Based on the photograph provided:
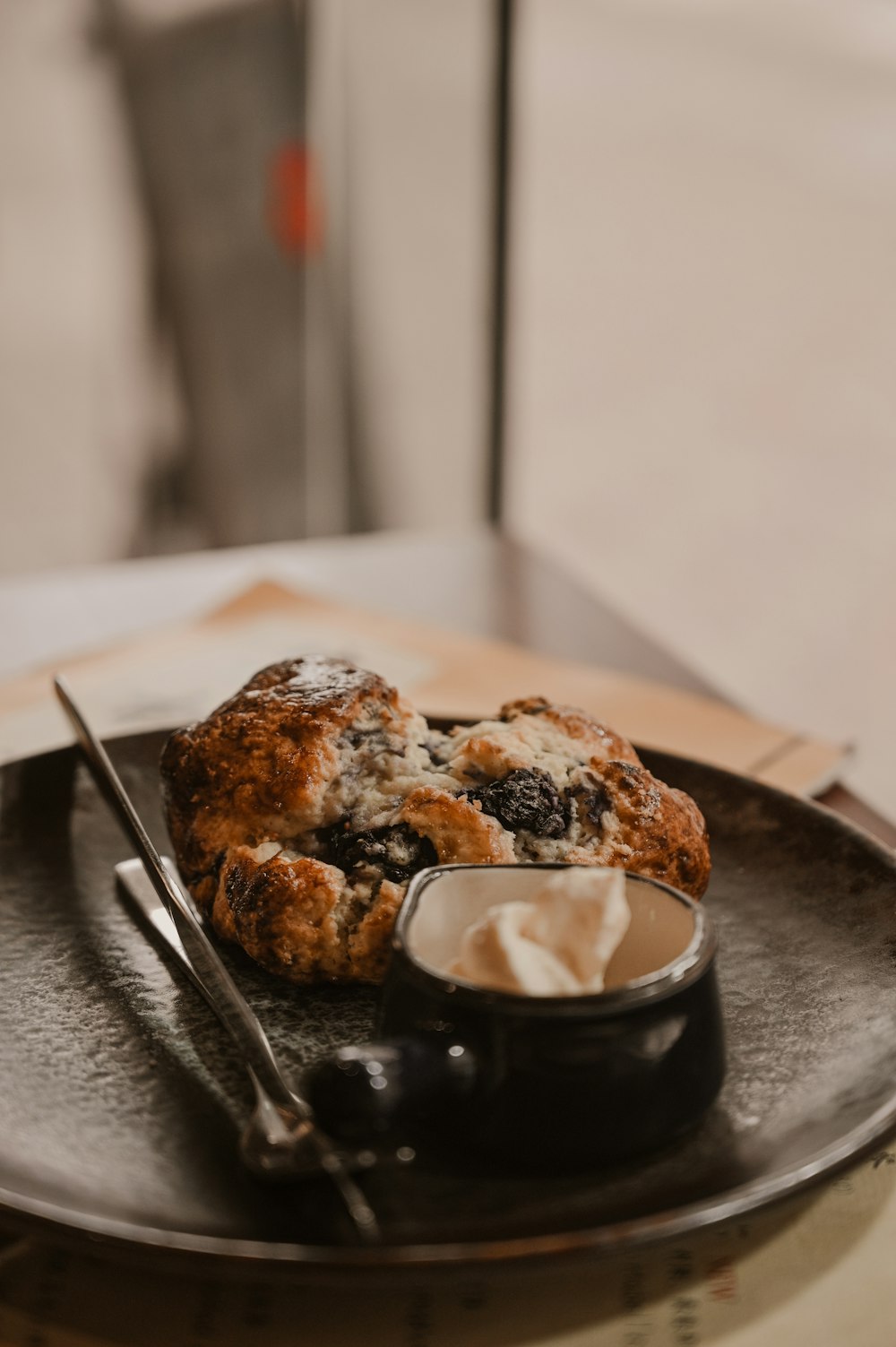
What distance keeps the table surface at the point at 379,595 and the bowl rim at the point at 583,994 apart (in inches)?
32.6

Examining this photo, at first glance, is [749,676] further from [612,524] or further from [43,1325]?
[43,1325]

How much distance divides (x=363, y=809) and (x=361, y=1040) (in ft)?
0.45

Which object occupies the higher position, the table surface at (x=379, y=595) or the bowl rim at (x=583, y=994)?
the bowl rim at (x=583, y=994)

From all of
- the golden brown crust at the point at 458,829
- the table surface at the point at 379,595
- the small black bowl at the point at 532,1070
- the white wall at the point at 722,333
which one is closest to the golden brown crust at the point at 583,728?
the golden brown crust at the point at 458,829

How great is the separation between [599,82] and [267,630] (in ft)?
7.14

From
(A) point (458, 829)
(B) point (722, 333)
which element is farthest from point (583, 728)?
(B) point (722, 333)

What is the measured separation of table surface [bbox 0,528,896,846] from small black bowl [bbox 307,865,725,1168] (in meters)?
0.86

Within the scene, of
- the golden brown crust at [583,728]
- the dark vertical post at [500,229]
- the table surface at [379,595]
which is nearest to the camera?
the golden brown crust at [583,728]

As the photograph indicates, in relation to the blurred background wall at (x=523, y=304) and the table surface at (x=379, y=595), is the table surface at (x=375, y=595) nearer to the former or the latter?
the table surface at (x=379, y=595)

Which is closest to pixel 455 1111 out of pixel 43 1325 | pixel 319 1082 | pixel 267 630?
pixel 319 1082

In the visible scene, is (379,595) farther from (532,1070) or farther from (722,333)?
(722,333)

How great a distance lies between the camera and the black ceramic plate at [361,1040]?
0.48 metres

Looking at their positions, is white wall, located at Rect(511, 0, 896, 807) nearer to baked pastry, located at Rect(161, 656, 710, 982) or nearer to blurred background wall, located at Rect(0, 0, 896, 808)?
blurred background wall, located at Rect(0, 0, 896, 808)


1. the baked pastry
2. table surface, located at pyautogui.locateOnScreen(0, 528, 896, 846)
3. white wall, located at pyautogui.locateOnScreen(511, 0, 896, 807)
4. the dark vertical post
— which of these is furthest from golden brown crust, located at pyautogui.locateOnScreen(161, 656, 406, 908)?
white wall, located at pyautogui.locateOnScreen(511, 0, 896, 807)
